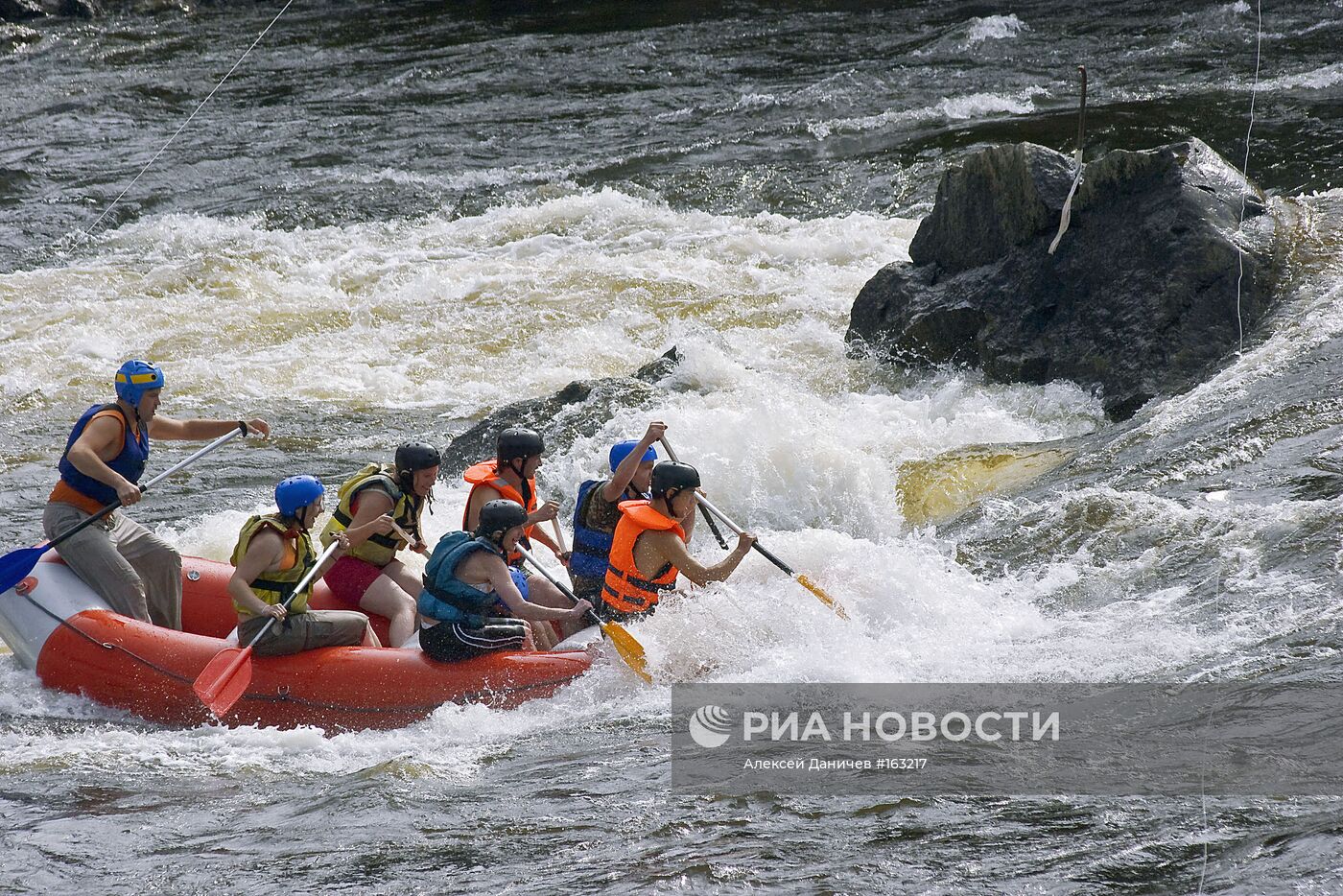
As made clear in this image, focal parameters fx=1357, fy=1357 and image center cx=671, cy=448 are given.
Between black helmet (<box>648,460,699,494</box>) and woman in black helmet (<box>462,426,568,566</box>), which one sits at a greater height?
black helmet (<box>648,460,699,494</box>)

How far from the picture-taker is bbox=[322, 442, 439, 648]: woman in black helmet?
261 inches

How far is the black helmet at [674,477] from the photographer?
6133 millimetres

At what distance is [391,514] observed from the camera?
673cm

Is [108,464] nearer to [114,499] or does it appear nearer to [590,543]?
[114,499]

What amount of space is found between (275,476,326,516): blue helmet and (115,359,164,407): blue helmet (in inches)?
37.4

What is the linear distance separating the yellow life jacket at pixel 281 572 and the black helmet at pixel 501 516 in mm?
848

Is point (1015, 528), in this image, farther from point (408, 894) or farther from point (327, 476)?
point (327, 476)

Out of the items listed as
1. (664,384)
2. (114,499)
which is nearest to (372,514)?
(114,499)

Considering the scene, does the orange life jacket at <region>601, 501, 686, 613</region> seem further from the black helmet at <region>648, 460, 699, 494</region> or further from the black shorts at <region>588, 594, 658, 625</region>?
the black helmet at <region>648, 460, 699, 494</region>

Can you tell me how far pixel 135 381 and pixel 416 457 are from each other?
4.48ft

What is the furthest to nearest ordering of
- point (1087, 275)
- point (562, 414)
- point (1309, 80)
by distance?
point (1309, 80) → point (562, 414) → point (1087, 275)

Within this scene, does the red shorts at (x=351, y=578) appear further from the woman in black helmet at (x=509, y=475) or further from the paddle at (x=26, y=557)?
the paddle at (x=26, y=557)

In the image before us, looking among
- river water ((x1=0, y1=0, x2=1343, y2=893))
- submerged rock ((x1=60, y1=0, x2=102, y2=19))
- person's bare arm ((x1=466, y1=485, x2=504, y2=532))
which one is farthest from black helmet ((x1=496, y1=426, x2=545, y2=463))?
submerged rock ((x1=60, y1=0, x2=102, y2=19))

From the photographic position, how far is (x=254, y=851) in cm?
470
